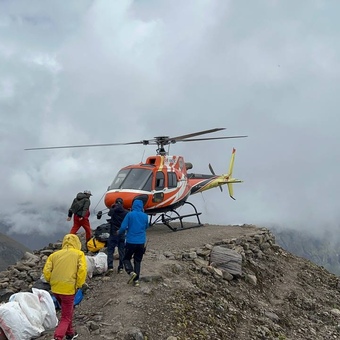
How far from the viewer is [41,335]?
796 cm

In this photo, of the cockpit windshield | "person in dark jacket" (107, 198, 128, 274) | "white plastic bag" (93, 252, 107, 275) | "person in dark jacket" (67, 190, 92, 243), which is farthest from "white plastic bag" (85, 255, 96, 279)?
the cockpit windshield

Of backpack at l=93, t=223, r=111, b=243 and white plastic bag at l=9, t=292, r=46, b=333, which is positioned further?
backpack at l=93, t=223, r=111, b=243

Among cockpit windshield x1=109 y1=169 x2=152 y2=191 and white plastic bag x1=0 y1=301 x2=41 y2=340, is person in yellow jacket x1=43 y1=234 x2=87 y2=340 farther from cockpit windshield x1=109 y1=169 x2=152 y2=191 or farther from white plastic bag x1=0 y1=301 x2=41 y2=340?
cockpit windshield x1=109 y1=169 x2=152 y2=191

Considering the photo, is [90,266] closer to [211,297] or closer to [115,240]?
[115,240]

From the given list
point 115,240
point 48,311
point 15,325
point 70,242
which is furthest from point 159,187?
point 15,325

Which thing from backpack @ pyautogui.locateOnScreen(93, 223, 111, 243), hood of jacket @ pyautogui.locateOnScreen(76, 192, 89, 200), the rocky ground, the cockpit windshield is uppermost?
the cockpit windshield

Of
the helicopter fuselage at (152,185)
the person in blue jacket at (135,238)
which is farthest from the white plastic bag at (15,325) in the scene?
the helicopter fuselage at (152,185)

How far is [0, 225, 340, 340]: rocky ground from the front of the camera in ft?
28.2

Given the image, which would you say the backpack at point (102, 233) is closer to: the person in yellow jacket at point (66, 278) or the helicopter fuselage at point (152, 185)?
the helicopter fuselage at point (152, 185)

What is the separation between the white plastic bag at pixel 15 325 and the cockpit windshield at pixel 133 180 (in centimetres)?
779

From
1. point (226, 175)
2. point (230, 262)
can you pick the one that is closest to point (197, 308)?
point (230, 262)

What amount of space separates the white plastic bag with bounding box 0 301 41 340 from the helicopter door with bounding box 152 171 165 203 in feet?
27.7

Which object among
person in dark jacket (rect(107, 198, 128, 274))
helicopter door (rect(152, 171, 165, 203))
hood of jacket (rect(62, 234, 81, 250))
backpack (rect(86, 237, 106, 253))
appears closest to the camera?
hood of jacket (rect(62, 234, 81, 250))

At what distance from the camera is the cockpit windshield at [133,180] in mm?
15398
